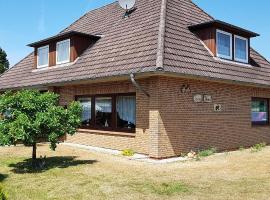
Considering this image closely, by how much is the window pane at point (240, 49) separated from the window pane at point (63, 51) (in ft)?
27.1

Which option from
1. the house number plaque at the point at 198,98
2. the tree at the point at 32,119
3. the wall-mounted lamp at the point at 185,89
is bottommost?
the tree at the point at 32,119

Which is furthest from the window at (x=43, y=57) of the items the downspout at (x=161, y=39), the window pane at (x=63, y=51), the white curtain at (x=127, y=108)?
the downspout at (x=161, y=39)

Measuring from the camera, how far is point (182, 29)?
659 inches

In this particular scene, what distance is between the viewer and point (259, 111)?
19297 millimetres

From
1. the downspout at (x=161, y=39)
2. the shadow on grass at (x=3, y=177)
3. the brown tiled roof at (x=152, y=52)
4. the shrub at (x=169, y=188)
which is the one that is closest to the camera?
the shrub at (x=169, y=188)

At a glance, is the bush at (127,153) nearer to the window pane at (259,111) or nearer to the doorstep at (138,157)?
the doorstep at (138,157)

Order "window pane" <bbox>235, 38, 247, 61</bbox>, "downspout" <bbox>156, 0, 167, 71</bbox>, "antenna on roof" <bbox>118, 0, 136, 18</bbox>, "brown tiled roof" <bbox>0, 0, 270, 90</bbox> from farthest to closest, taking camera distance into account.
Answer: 1. "antenna on roof" <bbox>118, 0, 136, 18</bbox>
2. "window pane" <bbox>235, 38, 247, 61</bbox>
3. "brown tiled roof" <bbox>0, 0, 270, 90</bbox>
4. "downspout" <bbox>156, 0, 167, 71</bbox>

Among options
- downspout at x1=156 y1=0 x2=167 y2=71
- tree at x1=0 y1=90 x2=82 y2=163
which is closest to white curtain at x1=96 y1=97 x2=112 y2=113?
downspout at x1=156 y1=0 x2=167 y2=71

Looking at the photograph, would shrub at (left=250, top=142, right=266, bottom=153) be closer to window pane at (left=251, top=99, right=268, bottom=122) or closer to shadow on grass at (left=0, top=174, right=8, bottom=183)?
window pane at (left=251, top=99, right=268, bottom=122)

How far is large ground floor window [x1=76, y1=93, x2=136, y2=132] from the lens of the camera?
51.2ft

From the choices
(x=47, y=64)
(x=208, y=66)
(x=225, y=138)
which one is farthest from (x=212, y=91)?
(x=47, y=64)

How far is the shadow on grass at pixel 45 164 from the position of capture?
464 inches

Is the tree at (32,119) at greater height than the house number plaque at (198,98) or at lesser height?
lesser

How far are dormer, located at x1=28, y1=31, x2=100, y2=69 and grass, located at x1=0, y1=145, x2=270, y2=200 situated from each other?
6.43m
